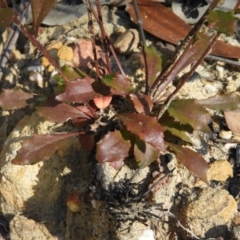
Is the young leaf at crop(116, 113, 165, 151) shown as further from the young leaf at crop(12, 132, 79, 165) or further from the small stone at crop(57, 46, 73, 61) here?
the small stone at crop(57, 46, 73, 61)

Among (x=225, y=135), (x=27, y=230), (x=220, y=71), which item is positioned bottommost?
(x=27, y=230)

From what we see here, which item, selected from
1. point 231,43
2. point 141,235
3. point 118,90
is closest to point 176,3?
point 231,43

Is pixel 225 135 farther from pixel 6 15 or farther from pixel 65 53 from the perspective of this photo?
pixel 6 15

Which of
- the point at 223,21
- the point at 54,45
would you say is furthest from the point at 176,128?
the point at 54,45

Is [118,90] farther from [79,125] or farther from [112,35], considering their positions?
[112,35]

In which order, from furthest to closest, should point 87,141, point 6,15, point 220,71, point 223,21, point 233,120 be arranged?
point 220,71
point 233,120
point 87,141
point 6,15
point 223,21

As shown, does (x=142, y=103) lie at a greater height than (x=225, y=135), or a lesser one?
greater

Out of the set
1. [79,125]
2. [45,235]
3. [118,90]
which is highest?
[118,90]
